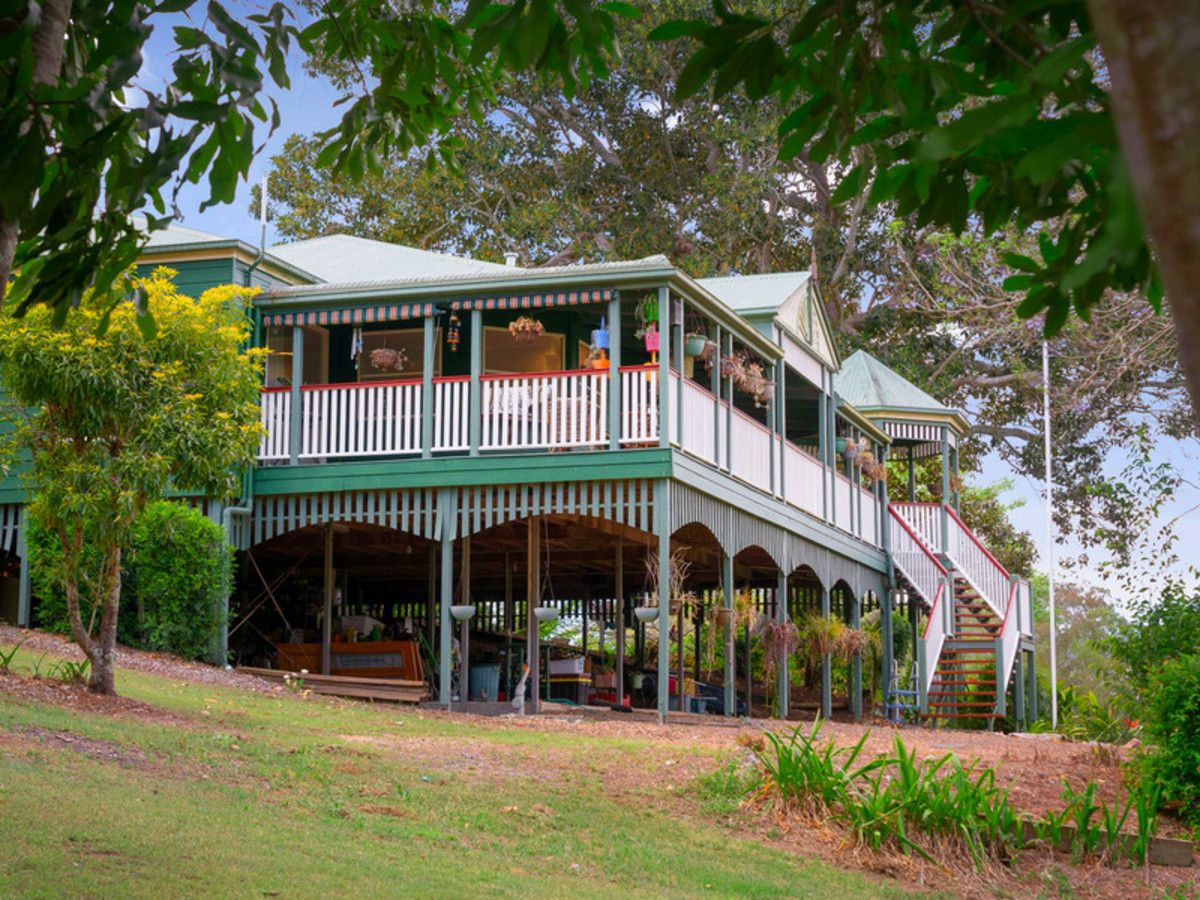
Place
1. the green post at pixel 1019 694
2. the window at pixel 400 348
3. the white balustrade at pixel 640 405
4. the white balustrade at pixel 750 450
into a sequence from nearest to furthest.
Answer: the white balustrade at pixel 640 405, the white balustrade at pixel 750 450, the window at pixel 400 348, the green post at pixel 1019 694

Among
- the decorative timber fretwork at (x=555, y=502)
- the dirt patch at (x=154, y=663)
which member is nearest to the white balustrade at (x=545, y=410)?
the decorative timber fretwork at (x=555, y=502)

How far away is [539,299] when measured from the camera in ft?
62.1

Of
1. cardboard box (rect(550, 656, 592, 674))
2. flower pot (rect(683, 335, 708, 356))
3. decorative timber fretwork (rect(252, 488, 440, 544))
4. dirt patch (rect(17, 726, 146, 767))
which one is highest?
flower pot (rect(683, 335, 708, 356))

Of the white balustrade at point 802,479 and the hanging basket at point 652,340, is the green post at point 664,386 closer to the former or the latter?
the hanging basket at point 652,340

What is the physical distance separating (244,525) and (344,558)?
4178mm

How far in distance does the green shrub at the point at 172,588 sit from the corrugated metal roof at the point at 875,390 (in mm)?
13963

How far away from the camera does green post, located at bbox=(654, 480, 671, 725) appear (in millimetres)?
17500

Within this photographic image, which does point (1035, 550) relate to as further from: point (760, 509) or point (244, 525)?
point (244, 525)

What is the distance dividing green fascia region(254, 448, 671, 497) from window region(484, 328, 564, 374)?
135 inches

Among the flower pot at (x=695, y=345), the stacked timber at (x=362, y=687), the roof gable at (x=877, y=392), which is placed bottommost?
the stacked timber at (x=362, y=687)

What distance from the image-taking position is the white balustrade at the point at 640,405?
18.0 m

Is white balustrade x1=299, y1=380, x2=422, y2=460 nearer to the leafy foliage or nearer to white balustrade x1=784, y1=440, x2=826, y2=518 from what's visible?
white balustrade x1=784, y1=440, x2=826, y2=518

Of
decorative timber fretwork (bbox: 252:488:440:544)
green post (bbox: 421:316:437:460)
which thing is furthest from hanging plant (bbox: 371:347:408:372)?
decorative timber fretwork (bbox: 252:488:440:544)

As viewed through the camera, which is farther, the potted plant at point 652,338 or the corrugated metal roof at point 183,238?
the corrugated metal roof at point 183,238
